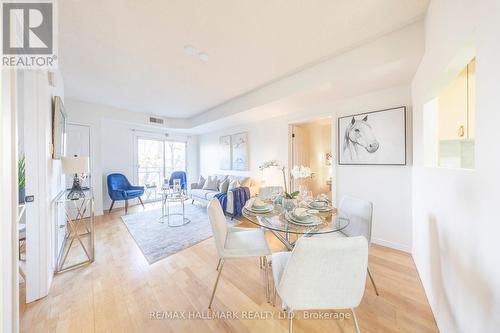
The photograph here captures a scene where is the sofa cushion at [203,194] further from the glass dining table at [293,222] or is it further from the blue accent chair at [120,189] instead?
the glass dining table at [293,222]

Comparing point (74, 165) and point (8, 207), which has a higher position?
point (74, 165)

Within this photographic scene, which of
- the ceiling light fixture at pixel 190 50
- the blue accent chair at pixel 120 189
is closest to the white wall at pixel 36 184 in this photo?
the ceiling light fixture at pixel 190 50

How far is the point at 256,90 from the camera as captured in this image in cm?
335

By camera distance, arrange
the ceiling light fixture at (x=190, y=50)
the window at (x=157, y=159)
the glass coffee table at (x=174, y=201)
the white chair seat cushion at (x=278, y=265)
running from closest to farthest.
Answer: the white chair seat cushion at (x=278, y=265)
the ceiling light fixture at (x=190, y=50)
the glass coffee table at (x=174, y=201)
the window at (x=157, y=159)

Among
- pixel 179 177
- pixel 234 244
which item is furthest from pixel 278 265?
pixel 179 177

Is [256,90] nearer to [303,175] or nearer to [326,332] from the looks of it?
[303,175]

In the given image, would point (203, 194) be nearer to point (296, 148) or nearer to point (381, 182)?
point (296, 148)

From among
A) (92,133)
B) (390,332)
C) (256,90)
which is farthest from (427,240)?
(92,133)

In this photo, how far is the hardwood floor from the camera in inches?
53.2

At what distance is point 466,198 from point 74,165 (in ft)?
12.2

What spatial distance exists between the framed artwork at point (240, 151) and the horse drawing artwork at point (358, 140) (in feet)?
8.17

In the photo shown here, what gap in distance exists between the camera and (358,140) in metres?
2.75

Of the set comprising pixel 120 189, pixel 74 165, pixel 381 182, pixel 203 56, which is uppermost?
pixel 203 56

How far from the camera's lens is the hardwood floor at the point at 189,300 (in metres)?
1.35
